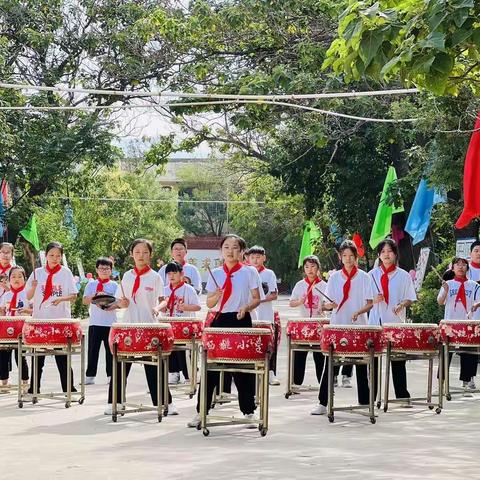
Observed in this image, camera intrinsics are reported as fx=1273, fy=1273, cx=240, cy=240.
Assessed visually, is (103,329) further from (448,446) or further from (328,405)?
(448,446)

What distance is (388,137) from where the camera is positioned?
26344 mm

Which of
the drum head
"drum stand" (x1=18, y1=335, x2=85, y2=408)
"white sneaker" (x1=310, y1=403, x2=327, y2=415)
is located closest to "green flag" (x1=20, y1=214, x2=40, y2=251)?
"drum stand" (x1=18, y1=335, x2=85, y2=408)

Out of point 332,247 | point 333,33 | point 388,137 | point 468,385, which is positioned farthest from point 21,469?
point 332,247

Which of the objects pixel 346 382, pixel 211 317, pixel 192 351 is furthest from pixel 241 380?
pixel 346 382

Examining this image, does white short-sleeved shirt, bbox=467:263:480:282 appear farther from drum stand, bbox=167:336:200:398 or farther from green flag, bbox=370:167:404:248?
green flag, bbox=370:167:404:248

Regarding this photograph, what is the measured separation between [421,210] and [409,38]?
57.7 feet

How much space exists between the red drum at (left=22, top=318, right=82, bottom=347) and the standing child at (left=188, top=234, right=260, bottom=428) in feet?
7.47

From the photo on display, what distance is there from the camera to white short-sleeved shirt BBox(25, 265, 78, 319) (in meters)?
14.8

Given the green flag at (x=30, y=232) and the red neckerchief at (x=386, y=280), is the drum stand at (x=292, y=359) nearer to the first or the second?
the red neckerchief at (x=386, y=280)

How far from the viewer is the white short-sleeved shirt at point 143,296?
521 inches

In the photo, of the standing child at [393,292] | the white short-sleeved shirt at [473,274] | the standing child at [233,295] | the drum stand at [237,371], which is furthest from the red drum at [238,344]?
the white short-sleeved shirt at [473,274]

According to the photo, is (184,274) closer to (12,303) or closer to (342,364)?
(12,303)

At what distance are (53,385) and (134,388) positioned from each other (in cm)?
125

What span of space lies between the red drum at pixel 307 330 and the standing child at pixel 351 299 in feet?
4.74
